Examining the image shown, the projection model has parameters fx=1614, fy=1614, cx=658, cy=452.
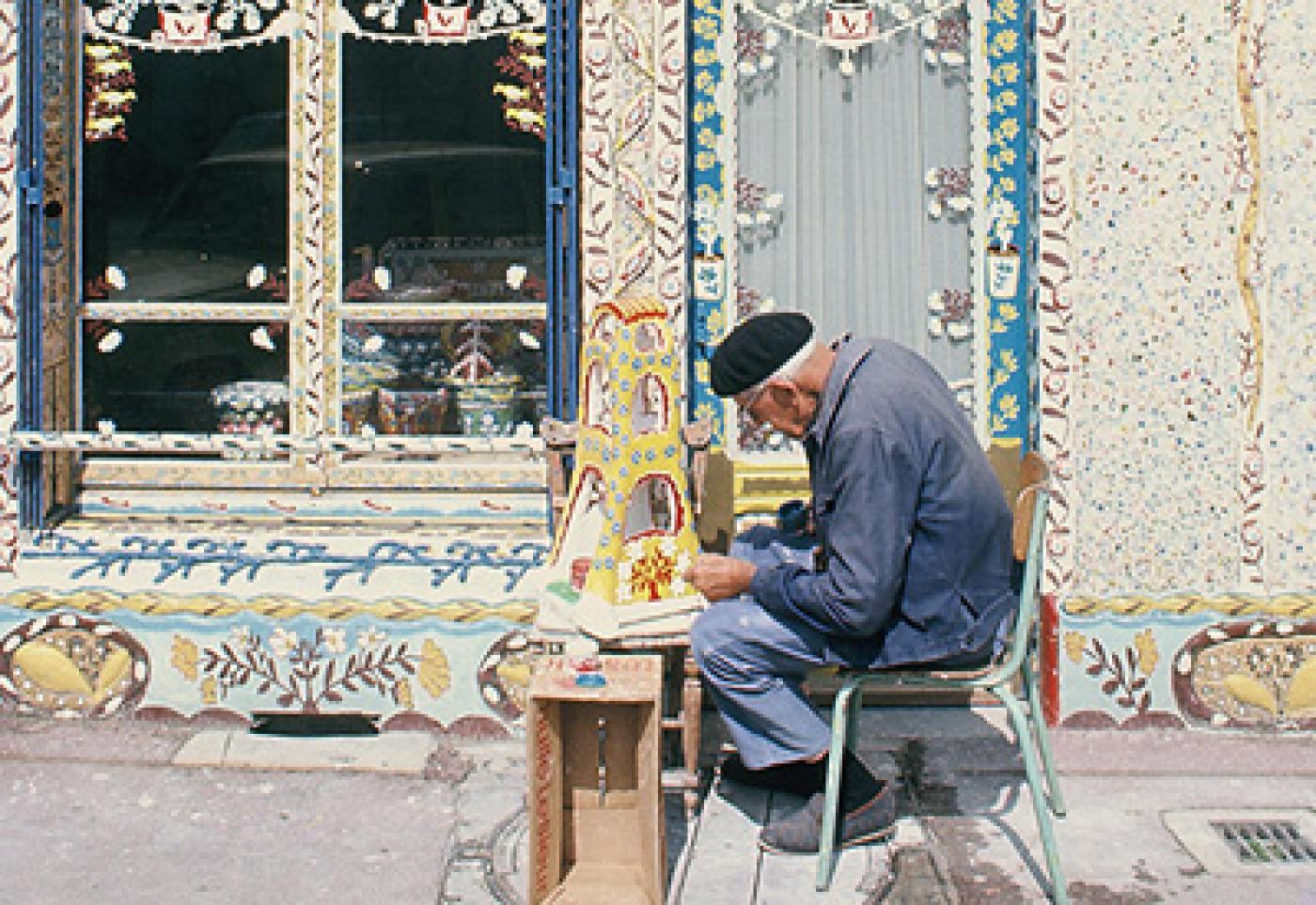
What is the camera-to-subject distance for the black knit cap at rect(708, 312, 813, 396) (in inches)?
155

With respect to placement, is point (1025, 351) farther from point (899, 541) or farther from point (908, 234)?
point (899, 541)

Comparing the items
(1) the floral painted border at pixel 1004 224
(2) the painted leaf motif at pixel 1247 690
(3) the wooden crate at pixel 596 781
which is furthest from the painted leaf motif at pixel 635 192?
(2) the painted leaf motif at pixel 1247 690

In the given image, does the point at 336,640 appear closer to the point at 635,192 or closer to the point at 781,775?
the point at 781,775

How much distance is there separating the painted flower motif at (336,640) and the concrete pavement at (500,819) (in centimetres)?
29

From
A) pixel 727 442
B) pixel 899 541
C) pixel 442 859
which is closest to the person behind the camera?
pixel 899 541

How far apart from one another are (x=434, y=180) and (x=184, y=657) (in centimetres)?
177

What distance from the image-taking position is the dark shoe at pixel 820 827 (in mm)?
4164

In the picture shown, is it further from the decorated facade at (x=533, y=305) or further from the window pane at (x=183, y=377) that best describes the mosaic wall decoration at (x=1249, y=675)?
the window pane at (x=183, y=377)

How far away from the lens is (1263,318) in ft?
16.3

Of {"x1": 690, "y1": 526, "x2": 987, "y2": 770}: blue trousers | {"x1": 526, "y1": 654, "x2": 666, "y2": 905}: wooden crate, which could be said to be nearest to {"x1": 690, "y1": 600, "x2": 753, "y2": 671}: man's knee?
{"x1": 690, "y1": 526, "x2": 987, "y2": 770}: blue trousers

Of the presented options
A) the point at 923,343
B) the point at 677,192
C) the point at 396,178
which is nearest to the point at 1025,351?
the point at 923,343

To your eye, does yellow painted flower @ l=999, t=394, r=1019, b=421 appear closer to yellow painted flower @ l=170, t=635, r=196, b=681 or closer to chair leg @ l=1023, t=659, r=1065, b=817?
chair leg @ l=1023, t=659, r=1065, b=817

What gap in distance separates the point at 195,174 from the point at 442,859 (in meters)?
2.60

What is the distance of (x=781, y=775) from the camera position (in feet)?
14.8
